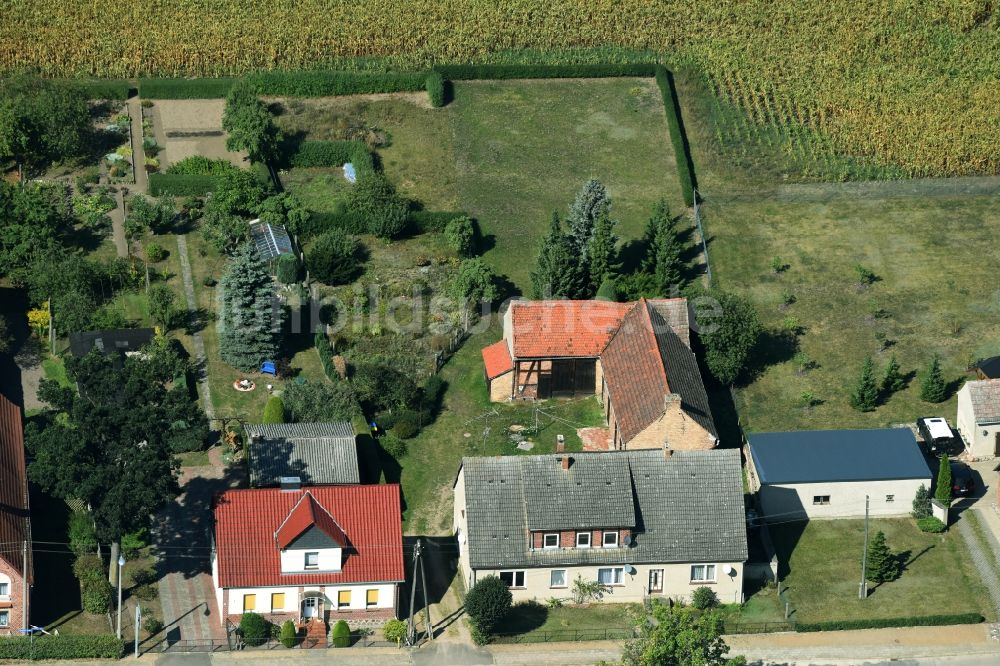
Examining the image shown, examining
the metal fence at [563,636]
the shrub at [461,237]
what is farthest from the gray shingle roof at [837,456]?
the shrub at [461,237]

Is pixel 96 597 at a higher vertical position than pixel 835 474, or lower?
lower

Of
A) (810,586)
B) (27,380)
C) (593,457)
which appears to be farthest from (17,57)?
(810,586)

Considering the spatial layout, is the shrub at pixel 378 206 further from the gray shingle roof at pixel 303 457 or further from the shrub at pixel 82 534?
the shrub at pixel 82 534

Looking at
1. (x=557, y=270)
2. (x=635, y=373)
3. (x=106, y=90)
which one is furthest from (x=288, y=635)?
(x=106, y=90)

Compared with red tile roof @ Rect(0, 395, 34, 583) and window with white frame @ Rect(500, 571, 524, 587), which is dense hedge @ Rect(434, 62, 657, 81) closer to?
red tile roof @ Rect(0, 395, 34, 583)

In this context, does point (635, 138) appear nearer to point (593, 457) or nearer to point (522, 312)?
point (522, 312)

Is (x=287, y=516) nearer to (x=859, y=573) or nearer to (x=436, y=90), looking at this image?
(x=859, y=573)
